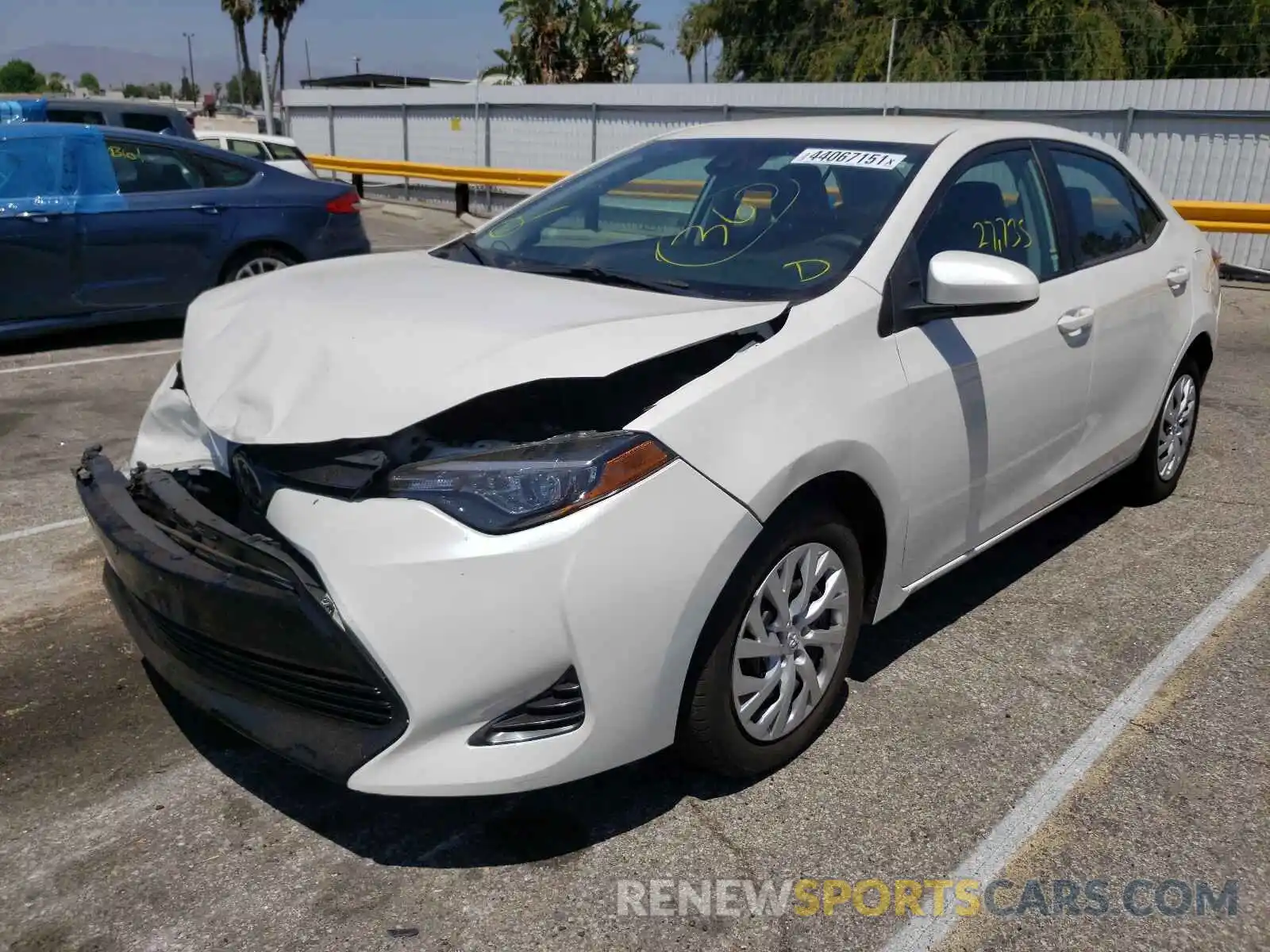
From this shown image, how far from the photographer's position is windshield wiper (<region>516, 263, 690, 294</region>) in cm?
323

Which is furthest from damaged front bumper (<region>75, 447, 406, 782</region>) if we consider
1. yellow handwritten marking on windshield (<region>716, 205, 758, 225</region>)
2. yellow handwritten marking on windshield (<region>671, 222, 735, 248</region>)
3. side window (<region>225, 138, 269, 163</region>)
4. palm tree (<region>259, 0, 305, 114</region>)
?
palm tree (<region>259, 0, 305, 114</region>)

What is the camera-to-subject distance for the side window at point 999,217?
11.2ft

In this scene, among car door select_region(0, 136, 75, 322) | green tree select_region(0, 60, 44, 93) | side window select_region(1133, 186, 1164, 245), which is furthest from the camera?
green tree select_region(0, 60, 44, 93)

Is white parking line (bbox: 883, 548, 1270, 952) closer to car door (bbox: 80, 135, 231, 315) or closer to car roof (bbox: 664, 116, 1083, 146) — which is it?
car roof (bbox: 664, 116, 1083, 146)

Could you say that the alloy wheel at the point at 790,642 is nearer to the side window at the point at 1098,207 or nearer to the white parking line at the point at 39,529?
the side window at the point at 1098,207

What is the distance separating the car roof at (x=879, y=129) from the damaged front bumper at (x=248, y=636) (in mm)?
2331

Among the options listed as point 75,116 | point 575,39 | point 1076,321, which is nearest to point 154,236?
point 75,116

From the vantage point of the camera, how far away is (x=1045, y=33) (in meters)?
22.9

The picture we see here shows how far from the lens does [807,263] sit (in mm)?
3211

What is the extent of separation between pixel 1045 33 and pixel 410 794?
24382 mm

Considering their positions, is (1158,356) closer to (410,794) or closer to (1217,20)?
(410,794)

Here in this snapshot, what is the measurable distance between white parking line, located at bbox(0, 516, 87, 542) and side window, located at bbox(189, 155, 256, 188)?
14.0ft

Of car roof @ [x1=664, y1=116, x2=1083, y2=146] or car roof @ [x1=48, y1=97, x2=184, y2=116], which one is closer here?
car roof @ [x1=664, y1=116, x2=1083, y2=146]

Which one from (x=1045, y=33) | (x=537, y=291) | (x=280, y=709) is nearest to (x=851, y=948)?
(x=280, y=709)
